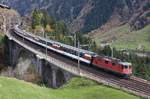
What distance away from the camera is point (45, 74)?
10550cm

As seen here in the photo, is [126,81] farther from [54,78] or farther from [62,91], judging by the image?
[54,78]

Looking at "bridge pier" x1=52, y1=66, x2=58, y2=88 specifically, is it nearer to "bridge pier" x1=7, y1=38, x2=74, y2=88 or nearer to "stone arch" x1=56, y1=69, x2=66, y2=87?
"bridge pier" x1=7, y1=38, x2=74, y2=88

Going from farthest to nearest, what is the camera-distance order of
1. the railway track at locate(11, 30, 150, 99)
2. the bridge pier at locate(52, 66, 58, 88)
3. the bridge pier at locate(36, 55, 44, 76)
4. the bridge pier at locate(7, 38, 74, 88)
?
the bridge pier at locate(36, 55, 44, 76) < the bridge pier at locate(52, 66, 58, 88) < the bridge pier at locate(7, 38, 74, 88) < the railway track at locate(11, 30, 150, 99)

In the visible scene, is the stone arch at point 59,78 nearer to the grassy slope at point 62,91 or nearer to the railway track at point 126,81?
the railway track at point 126,81

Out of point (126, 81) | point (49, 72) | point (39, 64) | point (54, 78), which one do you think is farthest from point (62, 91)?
point (39, 64)

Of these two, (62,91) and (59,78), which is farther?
(59,78)

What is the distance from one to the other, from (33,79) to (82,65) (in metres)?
15.3

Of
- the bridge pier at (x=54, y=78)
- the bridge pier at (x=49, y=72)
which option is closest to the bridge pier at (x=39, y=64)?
the bridge pier at (x=49, y=72)

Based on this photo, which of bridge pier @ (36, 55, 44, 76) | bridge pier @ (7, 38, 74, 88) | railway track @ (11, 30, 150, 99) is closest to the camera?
railway track @ (11, 30, 150, 99)

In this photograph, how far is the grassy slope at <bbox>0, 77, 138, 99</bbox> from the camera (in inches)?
2451

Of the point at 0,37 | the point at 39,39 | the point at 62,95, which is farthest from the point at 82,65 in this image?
the point at 0,37

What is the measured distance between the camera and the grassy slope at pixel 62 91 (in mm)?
62250

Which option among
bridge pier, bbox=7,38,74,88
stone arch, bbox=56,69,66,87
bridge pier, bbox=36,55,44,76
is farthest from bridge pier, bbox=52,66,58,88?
bridge pier, bbox=36,55,44,76

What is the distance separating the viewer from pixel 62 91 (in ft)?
248
